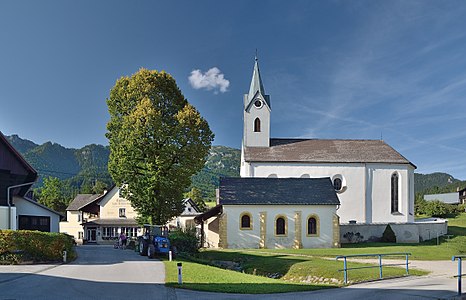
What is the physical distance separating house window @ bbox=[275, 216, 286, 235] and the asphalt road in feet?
64.9

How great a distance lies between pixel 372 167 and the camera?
5331 centimetres

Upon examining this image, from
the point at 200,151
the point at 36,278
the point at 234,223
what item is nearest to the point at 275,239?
the point at 234,223

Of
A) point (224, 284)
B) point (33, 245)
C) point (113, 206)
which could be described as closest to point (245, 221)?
point (33, 245)

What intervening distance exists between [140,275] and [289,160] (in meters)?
36.5

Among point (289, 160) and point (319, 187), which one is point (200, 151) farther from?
point (289, 160)

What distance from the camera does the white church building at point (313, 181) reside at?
39.0m

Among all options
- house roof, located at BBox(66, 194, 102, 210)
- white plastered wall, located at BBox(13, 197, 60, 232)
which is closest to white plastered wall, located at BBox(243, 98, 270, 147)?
house roof, located at BBox(66, 194, 102, 210)

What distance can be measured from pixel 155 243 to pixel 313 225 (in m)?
18.0

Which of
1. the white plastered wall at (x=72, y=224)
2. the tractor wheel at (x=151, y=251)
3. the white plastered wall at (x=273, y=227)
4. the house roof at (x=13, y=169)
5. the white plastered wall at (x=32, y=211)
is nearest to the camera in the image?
the tractor wheel at (x=151, y=251)

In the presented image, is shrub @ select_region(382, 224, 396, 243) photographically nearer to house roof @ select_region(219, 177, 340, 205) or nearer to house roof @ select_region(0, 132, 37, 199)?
house roof @ select_region(219, 177, 340, 205)

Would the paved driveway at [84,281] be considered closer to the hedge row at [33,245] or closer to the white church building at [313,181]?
the hedge row at [33,245]

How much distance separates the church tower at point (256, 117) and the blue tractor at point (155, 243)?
29297 millimetres

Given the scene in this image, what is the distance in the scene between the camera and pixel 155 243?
25641 mm

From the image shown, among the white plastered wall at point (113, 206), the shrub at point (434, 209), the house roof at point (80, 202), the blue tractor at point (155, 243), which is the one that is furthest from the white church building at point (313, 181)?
the shrub at point (434, 209)
